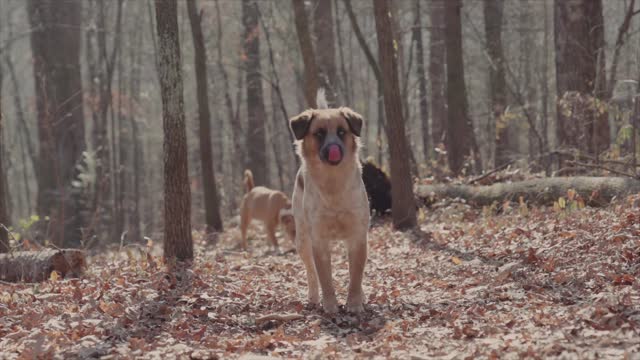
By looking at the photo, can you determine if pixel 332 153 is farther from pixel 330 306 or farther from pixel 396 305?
pixel 396 305

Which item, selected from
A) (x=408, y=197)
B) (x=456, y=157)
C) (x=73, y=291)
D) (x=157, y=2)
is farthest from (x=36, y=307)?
(x=456, y=157)

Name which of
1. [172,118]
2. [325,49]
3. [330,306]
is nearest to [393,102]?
[172,118]

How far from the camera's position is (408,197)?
1232 centimetres

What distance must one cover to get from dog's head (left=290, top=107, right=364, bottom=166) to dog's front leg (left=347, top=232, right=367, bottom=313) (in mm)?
823

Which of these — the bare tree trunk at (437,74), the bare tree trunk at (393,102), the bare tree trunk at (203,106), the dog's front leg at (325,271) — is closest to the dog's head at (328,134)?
the dog's front leg at (325,271)

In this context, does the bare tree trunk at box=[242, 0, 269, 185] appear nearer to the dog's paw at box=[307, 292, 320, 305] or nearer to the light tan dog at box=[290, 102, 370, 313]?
the dog's paw at box=[307, 292, 320, 305]

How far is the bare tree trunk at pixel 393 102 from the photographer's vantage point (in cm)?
1162

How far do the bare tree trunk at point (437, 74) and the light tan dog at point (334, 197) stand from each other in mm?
15394

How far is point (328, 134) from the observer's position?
21.0ft

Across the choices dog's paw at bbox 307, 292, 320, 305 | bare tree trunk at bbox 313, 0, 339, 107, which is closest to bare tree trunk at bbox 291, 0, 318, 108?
bare tree trunk at bbox 313, 0, 339, 107

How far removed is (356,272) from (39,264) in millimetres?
4702

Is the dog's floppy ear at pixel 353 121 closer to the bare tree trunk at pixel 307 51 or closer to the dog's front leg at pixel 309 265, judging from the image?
the dog's front leg at pixel 309 265

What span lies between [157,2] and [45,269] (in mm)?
3751

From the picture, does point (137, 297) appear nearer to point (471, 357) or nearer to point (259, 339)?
point (259, 339)
